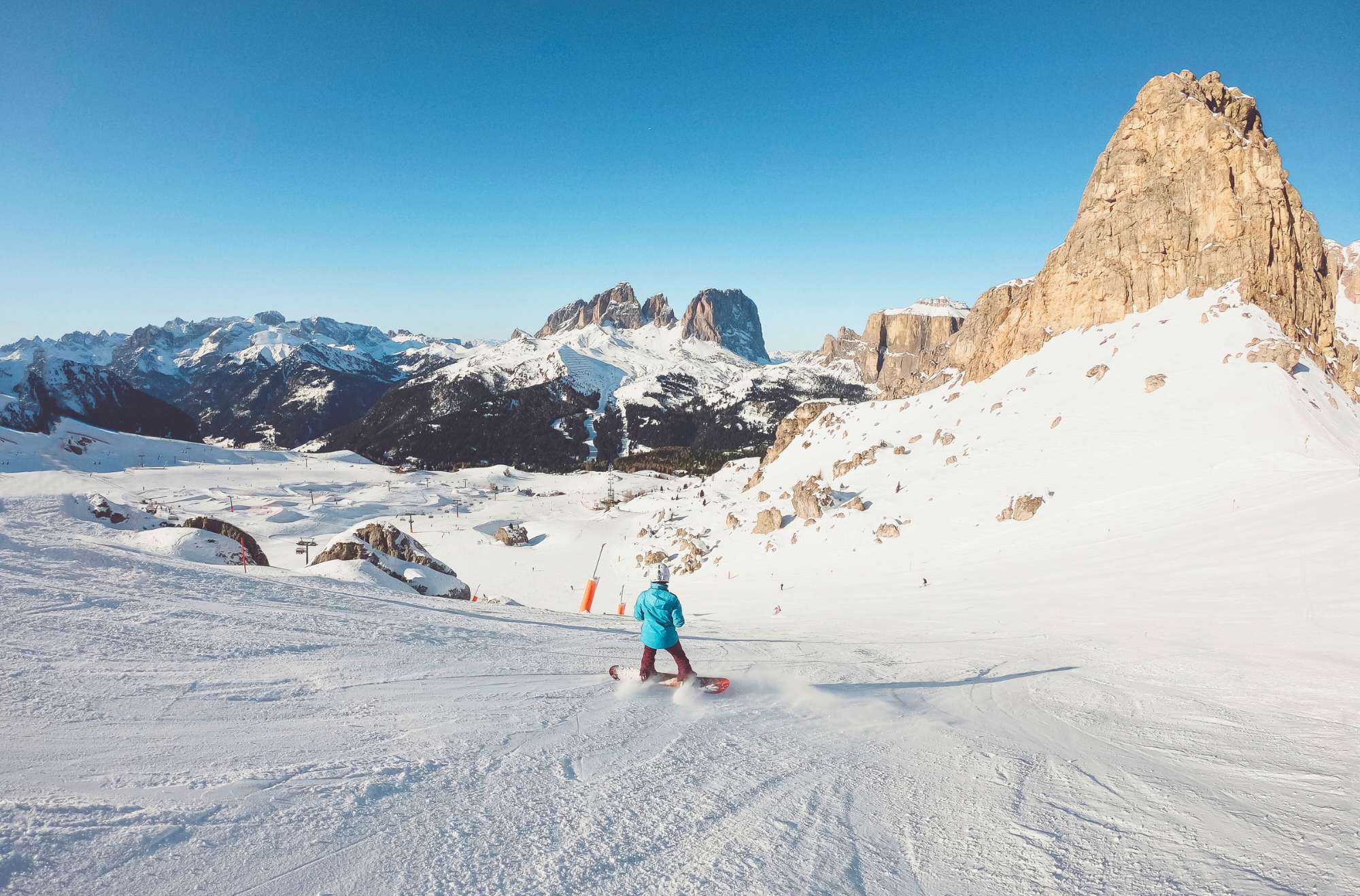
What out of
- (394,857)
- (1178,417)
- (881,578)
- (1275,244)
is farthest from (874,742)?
(1275,244)

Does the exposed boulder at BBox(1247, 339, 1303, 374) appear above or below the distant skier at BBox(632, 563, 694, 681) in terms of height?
above

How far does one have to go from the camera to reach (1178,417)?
3116cm

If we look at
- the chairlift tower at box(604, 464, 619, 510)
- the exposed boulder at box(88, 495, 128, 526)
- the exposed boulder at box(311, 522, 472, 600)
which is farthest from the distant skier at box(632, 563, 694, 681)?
the chairlift tower at box(604, 464, 619, 510)

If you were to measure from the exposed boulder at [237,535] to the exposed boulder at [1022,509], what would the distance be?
1211 inches

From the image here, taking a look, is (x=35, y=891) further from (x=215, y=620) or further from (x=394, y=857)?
(x=215, y=620)

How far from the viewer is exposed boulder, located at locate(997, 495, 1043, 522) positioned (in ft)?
94.3

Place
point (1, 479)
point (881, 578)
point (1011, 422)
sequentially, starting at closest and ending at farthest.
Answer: point (881, 578) < point (1011, 422) < point (1, 479)

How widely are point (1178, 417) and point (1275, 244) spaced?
23.3 meters

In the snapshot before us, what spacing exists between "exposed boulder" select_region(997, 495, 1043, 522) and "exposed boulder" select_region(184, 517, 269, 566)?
3075 cm

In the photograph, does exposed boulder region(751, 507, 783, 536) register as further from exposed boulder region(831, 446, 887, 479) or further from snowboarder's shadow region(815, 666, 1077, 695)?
snowboarder's shadow region(815, 666, 1077, 695)

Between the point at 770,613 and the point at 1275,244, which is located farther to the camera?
the point at 1275,244

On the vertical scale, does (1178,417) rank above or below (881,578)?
above

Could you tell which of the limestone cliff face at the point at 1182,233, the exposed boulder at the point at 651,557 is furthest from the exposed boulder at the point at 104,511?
the limestone cliff face at the point at 1182,233

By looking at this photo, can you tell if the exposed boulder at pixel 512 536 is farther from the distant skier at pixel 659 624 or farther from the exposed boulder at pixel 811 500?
the distant skier at pixel 659 624
